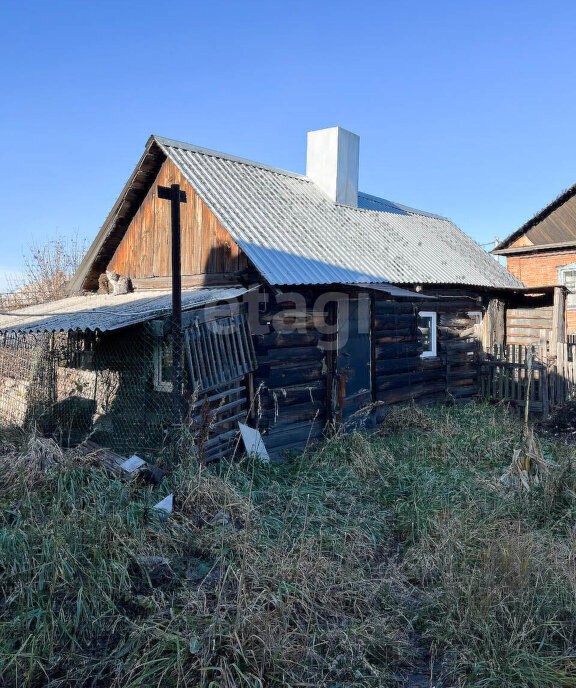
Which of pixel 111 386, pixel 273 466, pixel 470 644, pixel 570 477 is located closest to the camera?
pixel 470 644

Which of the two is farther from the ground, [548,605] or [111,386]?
[111,386]

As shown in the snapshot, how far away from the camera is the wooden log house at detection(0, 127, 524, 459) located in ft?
25.6

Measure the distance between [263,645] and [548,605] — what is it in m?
2.10

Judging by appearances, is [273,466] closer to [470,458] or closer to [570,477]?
[470,458]

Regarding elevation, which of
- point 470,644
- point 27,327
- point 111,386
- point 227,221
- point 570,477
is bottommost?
point 470,644

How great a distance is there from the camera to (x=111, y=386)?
28.5 ft

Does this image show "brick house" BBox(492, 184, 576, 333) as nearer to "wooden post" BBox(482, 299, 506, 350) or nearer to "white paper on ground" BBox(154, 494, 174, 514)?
"wooden post" BBox(482, 299, 506, 350)

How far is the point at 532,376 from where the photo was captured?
473 inches

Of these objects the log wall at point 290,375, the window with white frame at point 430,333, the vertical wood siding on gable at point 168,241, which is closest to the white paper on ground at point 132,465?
the log wall at point 290,375

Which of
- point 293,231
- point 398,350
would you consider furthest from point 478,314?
point 293,231

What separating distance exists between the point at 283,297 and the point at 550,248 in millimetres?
15943

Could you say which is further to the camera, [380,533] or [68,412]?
[68,412]

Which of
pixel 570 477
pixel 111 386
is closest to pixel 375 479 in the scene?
pixel 570 477

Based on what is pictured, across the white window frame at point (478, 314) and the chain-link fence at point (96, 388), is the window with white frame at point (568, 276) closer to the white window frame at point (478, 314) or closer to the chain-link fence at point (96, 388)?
the white window frame at point (478, 314)
